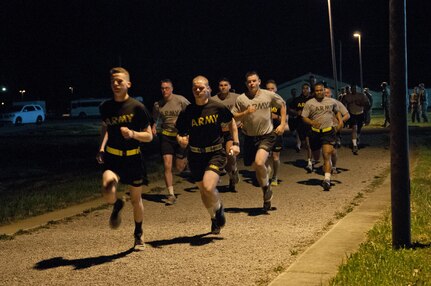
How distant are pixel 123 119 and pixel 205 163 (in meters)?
1.34

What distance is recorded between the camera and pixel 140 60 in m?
88.7

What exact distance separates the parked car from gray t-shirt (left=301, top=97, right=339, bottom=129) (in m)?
46.2

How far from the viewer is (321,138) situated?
471 inches

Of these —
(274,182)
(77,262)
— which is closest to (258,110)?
(274,182)

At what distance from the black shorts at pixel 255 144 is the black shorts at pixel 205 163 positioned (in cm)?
194

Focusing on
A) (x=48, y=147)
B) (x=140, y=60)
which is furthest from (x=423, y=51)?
(x=48, y=147)

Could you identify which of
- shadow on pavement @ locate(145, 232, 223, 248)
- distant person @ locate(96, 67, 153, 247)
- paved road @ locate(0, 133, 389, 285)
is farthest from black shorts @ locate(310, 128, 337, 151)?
distant person @ locate(96, 67, 153, 247)

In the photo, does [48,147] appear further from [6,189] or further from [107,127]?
[107,127]

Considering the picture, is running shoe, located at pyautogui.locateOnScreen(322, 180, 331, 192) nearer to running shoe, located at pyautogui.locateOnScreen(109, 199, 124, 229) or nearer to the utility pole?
the utility pole

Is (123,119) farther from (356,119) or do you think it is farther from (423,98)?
(423,98)

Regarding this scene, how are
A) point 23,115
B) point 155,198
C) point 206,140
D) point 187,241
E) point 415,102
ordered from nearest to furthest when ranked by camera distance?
point 187,241 → point 206,140 → point 155,198 → point 415,102 → point 23,115

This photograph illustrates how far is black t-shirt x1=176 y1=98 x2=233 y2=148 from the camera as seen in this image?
767 cm

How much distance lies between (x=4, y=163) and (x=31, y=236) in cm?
1251

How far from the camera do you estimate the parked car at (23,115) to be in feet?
176
